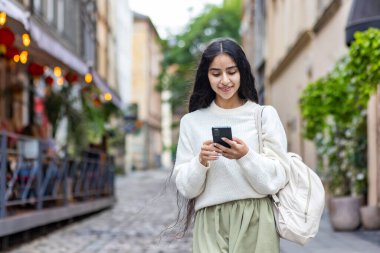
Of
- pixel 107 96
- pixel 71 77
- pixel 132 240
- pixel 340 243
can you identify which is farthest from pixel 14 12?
pixel 107 96

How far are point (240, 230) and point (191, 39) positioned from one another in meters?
38.4

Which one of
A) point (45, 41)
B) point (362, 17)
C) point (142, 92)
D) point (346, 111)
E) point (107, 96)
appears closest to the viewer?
point (362, 17)

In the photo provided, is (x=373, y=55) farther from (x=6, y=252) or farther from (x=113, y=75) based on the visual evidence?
(x=113, y=75)

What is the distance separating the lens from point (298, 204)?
118 inches

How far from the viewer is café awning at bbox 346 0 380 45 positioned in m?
8.38

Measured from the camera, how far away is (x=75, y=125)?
1350cm

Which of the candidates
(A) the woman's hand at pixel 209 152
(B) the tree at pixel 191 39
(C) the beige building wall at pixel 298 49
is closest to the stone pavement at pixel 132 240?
(A) the woman's hand at pixel 209 152

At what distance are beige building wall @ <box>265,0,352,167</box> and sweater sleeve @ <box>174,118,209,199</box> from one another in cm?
917

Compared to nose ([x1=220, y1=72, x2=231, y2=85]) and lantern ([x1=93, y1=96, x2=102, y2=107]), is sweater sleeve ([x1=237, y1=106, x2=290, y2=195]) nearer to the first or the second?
nose ([x1=220, y1=72, x2=231, y2=85])

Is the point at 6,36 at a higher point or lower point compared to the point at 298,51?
lower

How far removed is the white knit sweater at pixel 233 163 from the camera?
2961mm

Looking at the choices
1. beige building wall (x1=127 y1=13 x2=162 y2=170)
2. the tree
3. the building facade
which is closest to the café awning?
the building facade

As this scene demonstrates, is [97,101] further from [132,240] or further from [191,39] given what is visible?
[191,39]

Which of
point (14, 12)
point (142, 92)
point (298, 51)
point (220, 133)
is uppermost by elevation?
point (142, 92)
